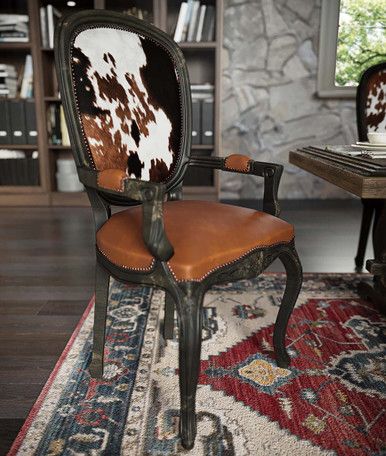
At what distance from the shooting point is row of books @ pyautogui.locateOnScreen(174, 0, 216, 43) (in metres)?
3.23

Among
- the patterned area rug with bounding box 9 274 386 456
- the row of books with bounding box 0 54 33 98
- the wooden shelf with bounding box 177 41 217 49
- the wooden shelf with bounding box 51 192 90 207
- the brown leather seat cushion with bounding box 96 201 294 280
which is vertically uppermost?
the wooden shelf with bounding box 177 41 217 49

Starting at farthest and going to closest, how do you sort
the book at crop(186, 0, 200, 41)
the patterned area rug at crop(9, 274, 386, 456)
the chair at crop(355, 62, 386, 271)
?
the book at crop(186, 0, 200, 41), the chair at crop(355, 62, 386, 271), the patterned area rug at crop(9, 274, 386, 456)

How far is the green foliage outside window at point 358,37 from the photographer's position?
3486 millimetres

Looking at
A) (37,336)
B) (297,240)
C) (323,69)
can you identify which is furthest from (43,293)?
(323,69)

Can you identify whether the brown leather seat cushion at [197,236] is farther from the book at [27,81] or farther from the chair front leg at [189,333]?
the book at [27,81]

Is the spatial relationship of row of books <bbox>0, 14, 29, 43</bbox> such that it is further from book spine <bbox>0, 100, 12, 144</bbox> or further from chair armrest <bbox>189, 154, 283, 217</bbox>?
chair armrest <bbox>189, 154, 283, 217</bbox>

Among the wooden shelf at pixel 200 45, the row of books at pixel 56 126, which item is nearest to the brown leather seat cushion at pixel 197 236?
the wooden shelf at pixel 200 45

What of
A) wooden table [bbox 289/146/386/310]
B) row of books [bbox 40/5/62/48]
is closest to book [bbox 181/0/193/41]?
row of books [bbox 40/5/62/48]

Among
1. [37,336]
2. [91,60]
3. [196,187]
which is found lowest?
[37,336]

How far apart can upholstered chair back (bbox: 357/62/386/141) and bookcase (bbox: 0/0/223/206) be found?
1.49 metres

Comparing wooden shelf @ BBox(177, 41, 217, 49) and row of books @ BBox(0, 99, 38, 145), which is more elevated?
wooden shelf @ BBox(177, 41, 217, 49)

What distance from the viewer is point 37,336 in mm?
1531

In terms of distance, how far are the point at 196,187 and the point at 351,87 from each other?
1450 mm

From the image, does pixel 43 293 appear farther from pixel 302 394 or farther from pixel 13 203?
pixel 13 203
